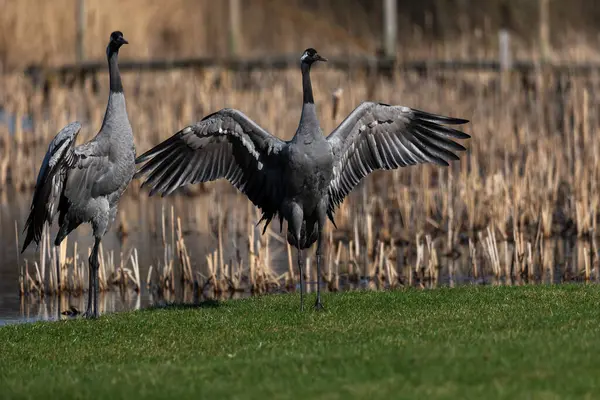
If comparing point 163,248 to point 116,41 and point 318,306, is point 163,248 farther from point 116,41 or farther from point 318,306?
point 318,306

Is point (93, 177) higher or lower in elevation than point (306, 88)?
lower

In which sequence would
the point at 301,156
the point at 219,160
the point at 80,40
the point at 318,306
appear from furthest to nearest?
the point at 80,40 → the point at 219,160 → the point at 318,306 → the point at 301,156

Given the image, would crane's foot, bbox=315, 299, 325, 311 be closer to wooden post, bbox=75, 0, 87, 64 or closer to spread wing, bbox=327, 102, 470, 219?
spread wing, bbox=327, 102, 470, 219

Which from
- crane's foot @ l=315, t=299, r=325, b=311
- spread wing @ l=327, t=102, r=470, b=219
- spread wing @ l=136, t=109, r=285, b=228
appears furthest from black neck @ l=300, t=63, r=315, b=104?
crane's foot @ l=315, t=299, r=325, b=311

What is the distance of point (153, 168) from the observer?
14609 mm

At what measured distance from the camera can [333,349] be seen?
10.5m

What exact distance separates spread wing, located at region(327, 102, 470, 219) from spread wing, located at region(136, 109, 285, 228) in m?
0.80

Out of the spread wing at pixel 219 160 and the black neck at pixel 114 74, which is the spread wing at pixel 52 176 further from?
the spread wing at pixel 219 160

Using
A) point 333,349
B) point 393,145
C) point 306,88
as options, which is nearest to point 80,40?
point 393,145

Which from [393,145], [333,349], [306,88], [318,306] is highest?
[306,88]

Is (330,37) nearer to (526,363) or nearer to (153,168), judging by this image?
(153,168)

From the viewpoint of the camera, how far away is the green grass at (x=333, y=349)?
9.00 meters

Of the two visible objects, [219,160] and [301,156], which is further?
[219,160]

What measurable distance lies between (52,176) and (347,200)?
998 centimetres
